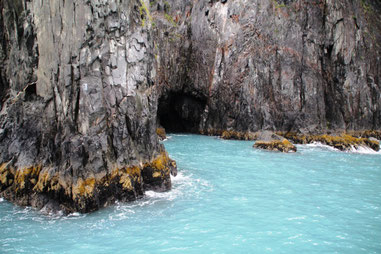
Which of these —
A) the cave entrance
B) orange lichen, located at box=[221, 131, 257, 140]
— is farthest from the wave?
the cave entrance

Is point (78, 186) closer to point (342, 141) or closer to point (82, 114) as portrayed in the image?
point (82, 114)

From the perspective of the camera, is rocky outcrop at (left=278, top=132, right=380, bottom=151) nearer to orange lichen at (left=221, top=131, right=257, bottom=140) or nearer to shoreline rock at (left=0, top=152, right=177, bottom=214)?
orange lichen at (left=221, top=131, right=257, bottom=140)

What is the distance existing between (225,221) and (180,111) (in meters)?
31.7

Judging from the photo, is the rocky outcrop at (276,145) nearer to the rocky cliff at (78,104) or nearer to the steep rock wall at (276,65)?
the steep rock wall at (276,65)

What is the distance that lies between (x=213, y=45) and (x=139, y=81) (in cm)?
2645

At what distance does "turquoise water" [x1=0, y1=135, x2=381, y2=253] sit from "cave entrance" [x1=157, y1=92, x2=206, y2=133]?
79.1 feet

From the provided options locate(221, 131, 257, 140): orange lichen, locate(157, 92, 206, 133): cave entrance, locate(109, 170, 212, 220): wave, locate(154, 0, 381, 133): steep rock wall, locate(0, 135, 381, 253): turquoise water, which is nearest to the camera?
locate(0, 135, 381, 253): turquoise water

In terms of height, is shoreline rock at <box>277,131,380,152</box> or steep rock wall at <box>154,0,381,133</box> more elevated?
steep rock wall at <box>154,0,381,133</box>

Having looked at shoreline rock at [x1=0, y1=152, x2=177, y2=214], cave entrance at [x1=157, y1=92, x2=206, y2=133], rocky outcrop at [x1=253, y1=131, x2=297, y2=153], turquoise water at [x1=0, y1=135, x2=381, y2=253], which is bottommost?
turquoise water at [x1=0, y1=135, x2=381, y2=253]

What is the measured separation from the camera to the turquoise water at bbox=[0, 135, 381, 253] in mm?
8250

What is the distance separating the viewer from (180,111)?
4119 cm

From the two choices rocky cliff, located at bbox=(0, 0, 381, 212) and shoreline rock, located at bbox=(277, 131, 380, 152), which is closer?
rocky cliff, located at bbox=(0, 0, 381, 212)

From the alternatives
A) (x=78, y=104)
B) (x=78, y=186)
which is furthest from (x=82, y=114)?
(x=78, y=186)

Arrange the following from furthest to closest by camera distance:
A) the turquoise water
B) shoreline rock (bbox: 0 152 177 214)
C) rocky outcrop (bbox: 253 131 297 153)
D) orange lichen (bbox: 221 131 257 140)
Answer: orange lichen (bbox: 221 131 257 140) → rocky outcrop (bbox: 253 131 297 153) → shoreline rock (bbox: 0 152 177 214) → the turquoise water
